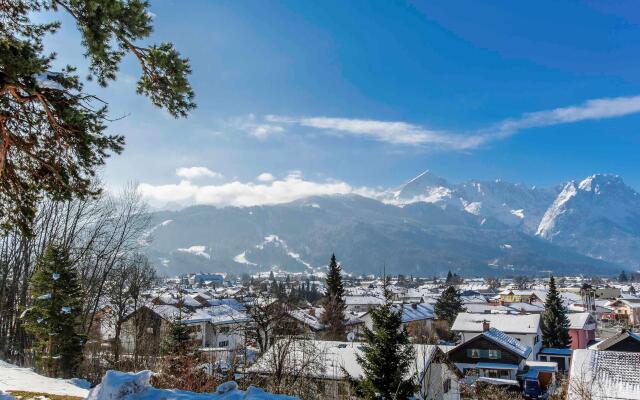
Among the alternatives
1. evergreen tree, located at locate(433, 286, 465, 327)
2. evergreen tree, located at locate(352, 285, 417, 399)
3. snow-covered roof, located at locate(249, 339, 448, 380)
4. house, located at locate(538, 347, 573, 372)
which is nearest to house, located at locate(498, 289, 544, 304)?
evergreen tree, located at locate(433, 286, 465, 327)

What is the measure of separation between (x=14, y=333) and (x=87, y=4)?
2407 centimetres

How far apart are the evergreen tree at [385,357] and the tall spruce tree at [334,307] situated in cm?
3188

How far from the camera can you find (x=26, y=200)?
960cm

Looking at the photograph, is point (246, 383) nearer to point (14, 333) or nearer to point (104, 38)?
point (14, 333)

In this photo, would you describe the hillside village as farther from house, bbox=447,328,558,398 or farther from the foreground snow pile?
the foreground snow pile

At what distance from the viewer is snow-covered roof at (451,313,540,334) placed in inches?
2253

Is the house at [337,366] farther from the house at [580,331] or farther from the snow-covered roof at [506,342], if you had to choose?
the house at [580,331]

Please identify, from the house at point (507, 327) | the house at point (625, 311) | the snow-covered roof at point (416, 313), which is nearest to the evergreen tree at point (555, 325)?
the house at point (507, 327)

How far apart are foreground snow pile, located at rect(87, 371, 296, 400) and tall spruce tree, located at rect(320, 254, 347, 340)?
146 feet

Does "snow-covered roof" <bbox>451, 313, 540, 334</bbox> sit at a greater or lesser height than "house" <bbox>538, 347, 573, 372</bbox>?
greater

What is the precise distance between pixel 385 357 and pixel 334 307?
34.0m

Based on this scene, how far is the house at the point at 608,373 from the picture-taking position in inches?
949

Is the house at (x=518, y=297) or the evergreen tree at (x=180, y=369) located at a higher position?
the house at (x=518, y=297)

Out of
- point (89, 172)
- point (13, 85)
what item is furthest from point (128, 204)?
point (13, 85)
